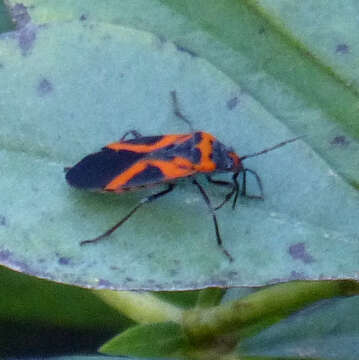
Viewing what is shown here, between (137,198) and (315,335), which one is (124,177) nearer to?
(137,198)

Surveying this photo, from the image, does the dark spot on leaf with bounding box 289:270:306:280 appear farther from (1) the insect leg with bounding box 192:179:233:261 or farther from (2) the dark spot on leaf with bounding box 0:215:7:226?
A: (2) the dark spot on leaf with bounding box 0:215:7:226

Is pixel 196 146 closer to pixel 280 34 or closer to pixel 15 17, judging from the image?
pixel 280 34

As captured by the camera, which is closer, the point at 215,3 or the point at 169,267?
the point at 169,267

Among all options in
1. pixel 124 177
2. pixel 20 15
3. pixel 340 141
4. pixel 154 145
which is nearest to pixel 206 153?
pixel 154 145

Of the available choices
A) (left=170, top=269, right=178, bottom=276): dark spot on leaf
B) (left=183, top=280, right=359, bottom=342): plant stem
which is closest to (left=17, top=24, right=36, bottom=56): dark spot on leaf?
(left=170, top=269, right=178, bottom=276): dark spot on leaf

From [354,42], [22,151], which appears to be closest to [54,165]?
[22,151]

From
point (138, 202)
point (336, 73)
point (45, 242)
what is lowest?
point (138, 202)

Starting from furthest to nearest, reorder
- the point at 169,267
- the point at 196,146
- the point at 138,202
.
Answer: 1. the point at 196,146
2. the point at 138,202
3. the point at 169,267
